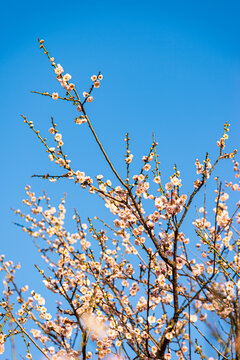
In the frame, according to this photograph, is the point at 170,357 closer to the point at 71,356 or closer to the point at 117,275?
the point at 71,356

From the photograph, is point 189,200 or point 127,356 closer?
point 127,356

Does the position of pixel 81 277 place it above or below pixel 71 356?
above

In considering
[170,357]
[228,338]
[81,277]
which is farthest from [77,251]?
[228,338]

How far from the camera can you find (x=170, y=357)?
478 centimetres

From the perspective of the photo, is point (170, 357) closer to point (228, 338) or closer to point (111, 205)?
point (228, 338)

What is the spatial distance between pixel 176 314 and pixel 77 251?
2942mm

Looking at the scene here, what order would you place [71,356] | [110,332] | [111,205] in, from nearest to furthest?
[71,356] → [110,332] → [111,205]

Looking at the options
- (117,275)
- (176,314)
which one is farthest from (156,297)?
(176,314)

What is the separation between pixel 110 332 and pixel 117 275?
137 cm

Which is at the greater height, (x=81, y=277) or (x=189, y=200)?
(x=189, y=200)

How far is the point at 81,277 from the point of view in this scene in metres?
6.34

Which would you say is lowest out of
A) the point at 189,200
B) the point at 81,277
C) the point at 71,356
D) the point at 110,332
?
the point at 71,356

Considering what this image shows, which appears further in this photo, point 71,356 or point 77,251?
point 77,251

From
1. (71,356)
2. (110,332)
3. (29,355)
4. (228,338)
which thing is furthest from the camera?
(110,332)
